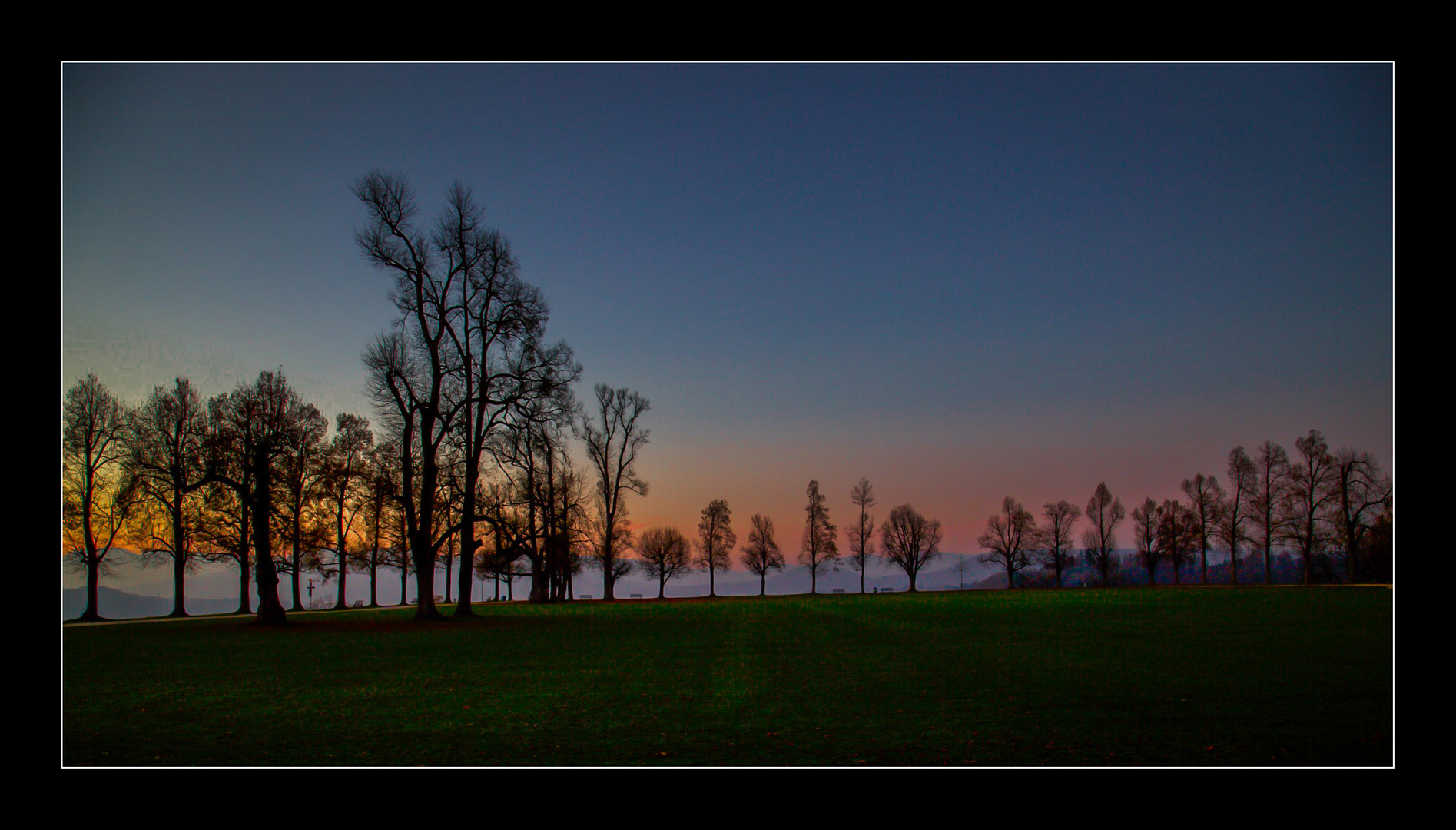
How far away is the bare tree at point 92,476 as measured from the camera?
35.1 meters

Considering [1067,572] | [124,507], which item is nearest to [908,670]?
[124,507]

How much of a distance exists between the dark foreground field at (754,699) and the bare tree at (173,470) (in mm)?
9021

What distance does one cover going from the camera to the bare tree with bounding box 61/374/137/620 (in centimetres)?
3506

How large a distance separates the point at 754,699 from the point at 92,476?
39.4 metres

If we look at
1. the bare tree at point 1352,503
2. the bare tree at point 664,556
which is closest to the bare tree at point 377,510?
the bare tree at point 664,556

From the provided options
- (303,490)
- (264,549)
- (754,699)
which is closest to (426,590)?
(264,549)

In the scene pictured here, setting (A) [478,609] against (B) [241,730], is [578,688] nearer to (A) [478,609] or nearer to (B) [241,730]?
(B) [241,730]

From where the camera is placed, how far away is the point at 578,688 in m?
12.7

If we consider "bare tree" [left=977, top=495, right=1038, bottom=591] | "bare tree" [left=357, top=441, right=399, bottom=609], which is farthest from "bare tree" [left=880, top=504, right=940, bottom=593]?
"bare tree" [left=357, top=441, right=399, bottom=609]

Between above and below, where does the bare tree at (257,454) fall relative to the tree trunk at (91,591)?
above

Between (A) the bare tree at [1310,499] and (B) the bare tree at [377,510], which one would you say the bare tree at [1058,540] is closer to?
(A) the bare tree at [1310,499]

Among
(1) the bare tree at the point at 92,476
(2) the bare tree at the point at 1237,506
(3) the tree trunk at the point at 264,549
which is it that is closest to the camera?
(3) the tree trunk at the point at 264,549

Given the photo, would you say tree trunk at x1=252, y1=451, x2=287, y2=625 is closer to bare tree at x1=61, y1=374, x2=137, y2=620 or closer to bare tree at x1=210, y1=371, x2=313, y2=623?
bare tree at x1=210, y1=371, x2=313, y2=623

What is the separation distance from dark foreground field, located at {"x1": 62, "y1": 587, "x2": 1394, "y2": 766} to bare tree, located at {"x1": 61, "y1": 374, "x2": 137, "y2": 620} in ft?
59.9
